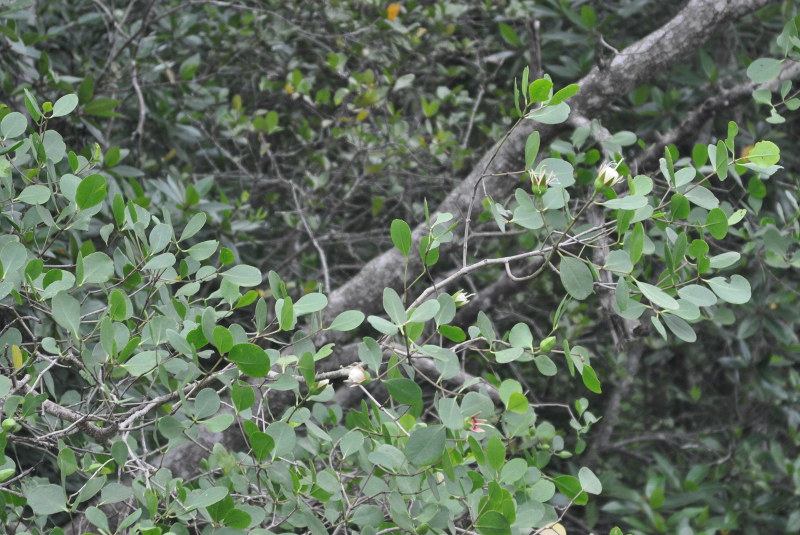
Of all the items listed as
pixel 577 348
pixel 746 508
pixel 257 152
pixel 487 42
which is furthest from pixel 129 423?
pixel 746 508

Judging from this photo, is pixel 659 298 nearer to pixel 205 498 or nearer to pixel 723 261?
pixel 723 261

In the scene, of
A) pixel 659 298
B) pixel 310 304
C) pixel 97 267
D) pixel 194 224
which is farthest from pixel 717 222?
pixel 97 267

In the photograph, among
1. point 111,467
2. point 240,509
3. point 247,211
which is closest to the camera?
point 240,509

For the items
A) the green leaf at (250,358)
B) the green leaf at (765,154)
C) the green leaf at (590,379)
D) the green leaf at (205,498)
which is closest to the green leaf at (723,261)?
the green leaf at (765,154)

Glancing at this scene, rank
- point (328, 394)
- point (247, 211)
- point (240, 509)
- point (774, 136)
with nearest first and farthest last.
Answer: point (240, 509) < point (328, 394) < point (247, 211) < point (774, 136)

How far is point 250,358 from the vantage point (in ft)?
3.79

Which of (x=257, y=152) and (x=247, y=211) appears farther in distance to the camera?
(x=257, y=152)

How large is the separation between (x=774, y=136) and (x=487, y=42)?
1.26m

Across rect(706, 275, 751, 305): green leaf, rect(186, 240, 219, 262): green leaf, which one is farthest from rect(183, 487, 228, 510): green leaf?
rect(706, 275, 751, 305): green leaf

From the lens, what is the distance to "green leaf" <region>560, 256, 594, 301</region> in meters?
1.23

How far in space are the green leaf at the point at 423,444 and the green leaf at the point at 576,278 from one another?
29 cm

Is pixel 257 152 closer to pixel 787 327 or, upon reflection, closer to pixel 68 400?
pixel 68 400

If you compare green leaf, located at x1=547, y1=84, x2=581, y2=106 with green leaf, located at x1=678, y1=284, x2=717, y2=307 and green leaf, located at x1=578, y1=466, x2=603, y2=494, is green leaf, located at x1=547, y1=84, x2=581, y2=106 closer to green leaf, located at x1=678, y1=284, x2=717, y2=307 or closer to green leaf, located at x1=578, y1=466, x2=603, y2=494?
green leaf, located at x1=678, y1=284, x2=717, y2=307

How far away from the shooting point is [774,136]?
11.1 feet
